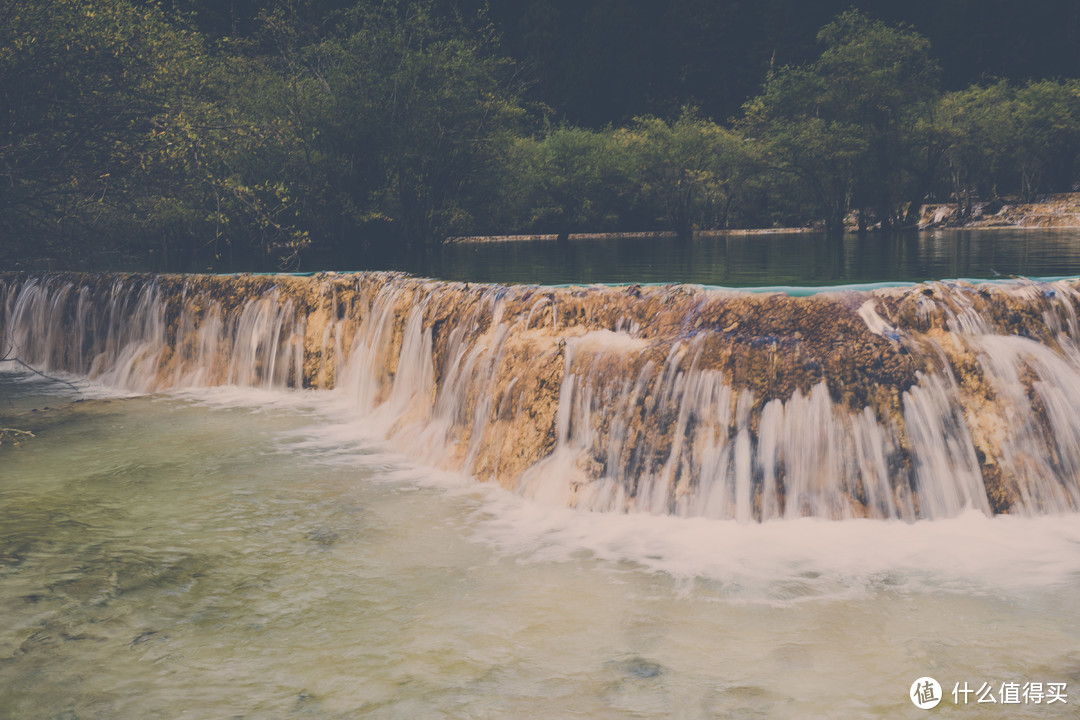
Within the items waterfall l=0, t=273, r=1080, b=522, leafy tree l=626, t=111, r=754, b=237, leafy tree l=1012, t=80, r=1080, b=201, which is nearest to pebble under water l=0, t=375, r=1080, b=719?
waterfall l=0, t=273, r=1080, b=522

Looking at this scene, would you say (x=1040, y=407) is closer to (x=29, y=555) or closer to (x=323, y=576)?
(x=323, y=576)

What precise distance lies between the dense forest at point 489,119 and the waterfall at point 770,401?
6251mm

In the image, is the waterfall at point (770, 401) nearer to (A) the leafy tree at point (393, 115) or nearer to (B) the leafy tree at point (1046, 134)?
(A) the leafy tree at point (393, 115)

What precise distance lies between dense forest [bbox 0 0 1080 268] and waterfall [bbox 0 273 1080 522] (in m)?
6.25

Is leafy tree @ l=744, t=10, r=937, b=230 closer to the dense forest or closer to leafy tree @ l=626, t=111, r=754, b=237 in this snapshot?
the dense forest

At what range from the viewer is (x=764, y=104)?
53938mm

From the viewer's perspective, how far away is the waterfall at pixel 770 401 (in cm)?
828

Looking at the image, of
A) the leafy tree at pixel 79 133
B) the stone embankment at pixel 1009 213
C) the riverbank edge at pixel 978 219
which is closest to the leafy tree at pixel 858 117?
the riverbank edge at pixel 978 219

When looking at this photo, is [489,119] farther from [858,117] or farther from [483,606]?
[483,606]

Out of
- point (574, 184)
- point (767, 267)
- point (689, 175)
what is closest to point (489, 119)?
point (767, 267)

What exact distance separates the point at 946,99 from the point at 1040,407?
189ft

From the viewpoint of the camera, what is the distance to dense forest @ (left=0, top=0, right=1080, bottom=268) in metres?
14.4

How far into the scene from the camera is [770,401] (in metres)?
8.76

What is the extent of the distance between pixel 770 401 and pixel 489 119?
81.9 feet
